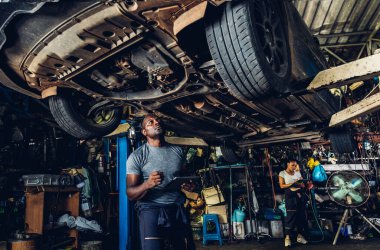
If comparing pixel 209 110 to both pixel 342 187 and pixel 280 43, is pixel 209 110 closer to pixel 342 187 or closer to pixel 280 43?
pixel 280 43

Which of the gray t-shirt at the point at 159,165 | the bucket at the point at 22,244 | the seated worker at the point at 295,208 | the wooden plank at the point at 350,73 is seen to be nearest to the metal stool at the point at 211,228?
the seated worker at the point at 295,208

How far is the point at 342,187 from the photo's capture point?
546cm

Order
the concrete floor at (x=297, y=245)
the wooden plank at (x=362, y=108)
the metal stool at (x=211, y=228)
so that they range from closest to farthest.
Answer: the wooden plank at (x=362, y=108) → the concrete floor at (x=297, y=245) → the metal stool at (x=211, y=228)

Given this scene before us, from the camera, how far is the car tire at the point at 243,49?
1622 mm

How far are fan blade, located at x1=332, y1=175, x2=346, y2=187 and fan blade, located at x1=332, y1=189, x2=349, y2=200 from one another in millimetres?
136

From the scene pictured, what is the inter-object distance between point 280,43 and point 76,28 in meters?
1.52

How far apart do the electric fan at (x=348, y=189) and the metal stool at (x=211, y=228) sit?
2.32 meters

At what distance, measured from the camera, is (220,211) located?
6.66 meters

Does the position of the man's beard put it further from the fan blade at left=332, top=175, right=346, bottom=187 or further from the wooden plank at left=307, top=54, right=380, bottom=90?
the fan blade at left=332, top=175, right=346, bottom=187

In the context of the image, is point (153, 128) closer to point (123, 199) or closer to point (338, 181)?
point (123, 199)

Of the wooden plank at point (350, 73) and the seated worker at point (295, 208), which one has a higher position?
the wooden plank at point (350, 73)

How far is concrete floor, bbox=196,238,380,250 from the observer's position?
5.12 metres

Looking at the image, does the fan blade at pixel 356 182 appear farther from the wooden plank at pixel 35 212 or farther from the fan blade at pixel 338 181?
the wooden plank at pixel 35 212

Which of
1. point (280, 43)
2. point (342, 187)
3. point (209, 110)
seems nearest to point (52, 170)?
point (209, 110)
